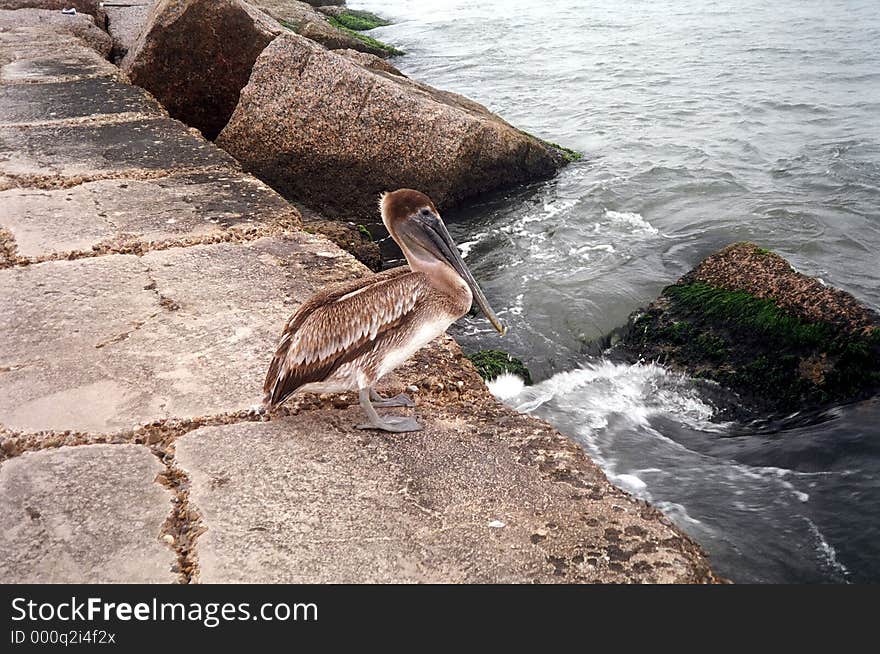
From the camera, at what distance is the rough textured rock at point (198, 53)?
7.81m

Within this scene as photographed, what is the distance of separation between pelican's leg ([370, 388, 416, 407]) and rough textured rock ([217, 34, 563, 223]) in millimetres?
4526

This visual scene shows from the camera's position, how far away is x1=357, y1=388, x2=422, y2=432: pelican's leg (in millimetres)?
3307

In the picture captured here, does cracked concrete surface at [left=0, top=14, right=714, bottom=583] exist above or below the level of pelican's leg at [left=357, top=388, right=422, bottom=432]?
below

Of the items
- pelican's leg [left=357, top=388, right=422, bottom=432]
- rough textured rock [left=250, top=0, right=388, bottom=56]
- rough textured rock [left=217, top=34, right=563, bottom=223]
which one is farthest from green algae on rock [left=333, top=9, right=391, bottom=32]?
pelican's leg [left=357, top=388, right=422, bottom=432]

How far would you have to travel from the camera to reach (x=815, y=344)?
544cm

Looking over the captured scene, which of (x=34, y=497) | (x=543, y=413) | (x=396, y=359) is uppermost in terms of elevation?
(x=396, y=359)

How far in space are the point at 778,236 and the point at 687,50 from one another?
34.0 feet

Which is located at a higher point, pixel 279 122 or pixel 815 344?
pixel 279 122

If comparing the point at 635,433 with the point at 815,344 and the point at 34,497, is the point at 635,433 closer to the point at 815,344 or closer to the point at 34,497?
the point at 815,344

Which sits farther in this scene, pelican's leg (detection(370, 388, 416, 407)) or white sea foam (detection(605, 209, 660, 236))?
white sea foam (detection(605, 209, 660, 236))

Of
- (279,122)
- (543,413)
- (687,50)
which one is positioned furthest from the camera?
(687,50)

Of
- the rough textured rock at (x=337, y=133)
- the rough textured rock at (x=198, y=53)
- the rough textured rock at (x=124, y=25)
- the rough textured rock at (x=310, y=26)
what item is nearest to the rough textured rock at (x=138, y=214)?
the rough textured rock at (x=337, y=133)

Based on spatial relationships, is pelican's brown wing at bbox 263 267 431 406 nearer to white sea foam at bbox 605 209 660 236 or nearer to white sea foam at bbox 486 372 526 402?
white sea foam at bbox 486 372 526 402

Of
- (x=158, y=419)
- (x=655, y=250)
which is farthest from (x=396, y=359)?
(x=655, y=250)
